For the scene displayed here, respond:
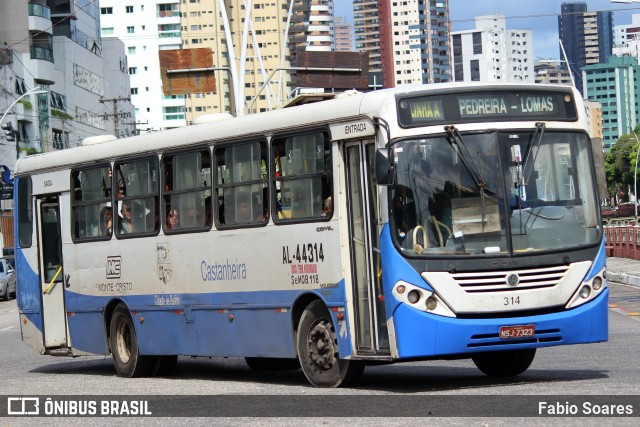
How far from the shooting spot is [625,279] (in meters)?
38.9

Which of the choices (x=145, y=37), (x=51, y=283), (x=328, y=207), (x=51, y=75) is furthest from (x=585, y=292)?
(x=145, y=37)

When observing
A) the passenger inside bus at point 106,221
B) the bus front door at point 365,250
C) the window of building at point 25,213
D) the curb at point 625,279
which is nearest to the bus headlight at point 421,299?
the bus front door at point 365,250

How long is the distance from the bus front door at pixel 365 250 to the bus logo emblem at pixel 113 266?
5.20 m

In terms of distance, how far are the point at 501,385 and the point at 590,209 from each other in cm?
187

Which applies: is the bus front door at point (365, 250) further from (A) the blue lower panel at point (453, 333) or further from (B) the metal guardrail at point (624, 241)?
(B) the metal guardrail at point (624, 241)

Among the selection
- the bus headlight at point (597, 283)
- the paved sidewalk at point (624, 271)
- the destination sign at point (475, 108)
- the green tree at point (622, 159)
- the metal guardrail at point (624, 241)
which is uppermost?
the green tree at point (622, 159)

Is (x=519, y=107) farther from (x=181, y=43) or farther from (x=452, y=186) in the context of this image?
(x=181, y=43)

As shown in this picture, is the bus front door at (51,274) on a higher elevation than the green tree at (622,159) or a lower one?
lower

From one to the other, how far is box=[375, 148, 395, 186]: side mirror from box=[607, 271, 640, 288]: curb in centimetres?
2496

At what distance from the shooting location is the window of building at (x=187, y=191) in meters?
16.2

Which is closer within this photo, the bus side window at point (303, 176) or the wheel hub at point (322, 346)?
the wheel hub at point (322, 346)

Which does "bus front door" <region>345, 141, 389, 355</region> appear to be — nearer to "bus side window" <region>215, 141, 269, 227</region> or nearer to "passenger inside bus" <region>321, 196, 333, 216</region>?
"passenger inside bus" <region>321, 196, 333, 216</region>

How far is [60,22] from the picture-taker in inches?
4281

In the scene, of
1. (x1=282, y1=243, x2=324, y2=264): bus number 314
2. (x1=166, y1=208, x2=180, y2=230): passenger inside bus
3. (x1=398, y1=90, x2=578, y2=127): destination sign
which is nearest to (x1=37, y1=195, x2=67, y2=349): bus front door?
(x1=166, y1=208, x2=180, y2=230): passenger inside bus
